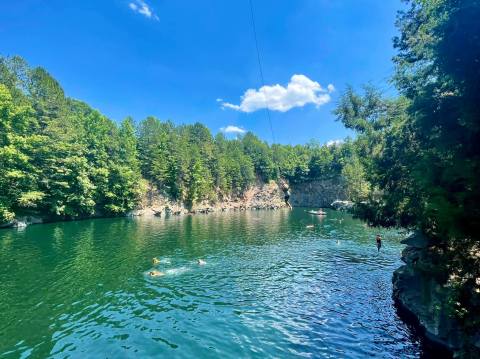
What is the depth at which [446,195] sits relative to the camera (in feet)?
33.3

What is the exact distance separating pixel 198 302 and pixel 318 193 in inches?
4470

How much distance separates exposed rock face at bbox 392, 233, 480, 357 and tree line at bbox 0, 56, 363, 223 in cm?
1861

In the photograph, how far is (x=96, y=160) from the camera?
72875mm

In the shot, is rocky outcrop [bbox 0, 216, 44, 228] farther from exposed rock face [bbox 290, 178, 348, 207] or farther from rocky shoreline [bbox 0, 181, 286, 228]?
exposed rock face [bbox 290, 178, 348, 207]

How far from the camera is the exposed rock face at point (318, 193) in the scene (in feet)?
399

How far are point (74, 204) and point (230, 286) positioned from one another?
2207 inches

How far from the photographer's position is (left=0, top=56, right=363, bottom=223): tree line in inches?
2057

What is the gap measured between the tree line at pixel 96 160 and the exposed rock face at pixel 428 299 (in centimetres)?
1861

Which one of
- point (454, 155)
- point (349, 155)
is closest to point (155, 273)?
point (454, 155)

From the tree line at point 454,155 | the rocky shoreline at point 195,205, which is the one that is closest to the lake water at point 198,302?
the tree line at point 454,155

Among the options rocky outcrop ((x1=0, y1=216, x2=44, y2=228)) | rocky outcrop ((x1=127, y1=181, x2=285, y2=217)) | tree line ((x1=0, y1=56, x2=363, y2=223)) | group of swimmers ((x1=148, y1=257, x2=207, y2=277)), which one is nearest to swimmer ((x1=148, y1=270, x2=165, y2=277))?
group of swimmers ((x1=148, y1=257, x2=207, y2=277))

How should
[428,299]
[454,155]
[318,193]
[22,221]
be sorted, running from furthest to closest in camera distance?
[318,193]
[22,221]
[428,299]
[454,155]

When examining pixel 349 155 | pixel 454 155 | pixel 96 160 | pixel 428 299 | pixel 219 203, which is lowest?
pixel 428 299

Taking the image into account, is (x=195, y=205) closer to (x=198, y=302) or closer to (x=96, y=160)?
(x=96, y=160)
